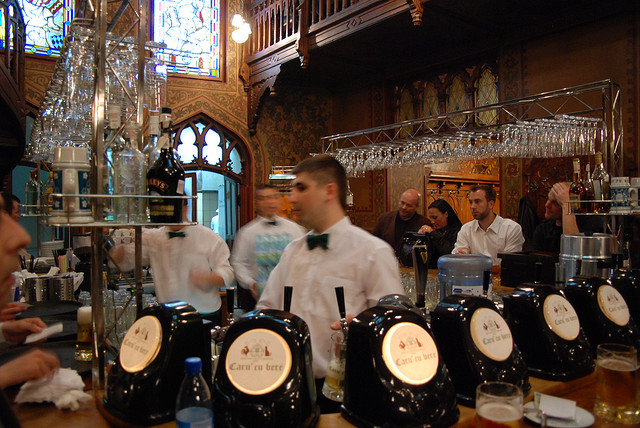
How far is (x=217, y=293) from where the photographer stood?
11.9 feet

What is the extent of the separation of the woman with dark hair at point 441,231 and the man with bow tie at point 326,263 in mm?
3185

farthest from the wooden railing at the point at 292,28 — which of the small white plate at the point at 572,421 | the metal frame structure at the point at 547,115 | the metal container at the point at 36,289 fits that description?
the small white plate at the point at 572,421

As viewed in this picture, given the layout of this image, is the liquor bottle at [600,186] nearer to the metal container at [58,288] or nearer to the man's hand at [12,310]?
the man's hand at [12,310]

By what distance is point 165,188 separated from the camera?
166 cm

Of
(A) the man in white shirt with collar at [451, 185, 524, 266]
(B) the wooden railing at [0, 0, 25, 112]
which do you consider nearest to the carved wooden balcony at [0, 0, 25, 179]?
(B) the wooden railing at [0, 0, 25, 112]

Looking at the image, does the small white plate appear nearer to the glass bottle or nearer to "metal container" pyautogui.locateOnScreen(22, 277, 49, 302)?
the glass bottle

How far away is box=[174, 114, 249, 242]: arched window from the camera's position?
7.80 meters

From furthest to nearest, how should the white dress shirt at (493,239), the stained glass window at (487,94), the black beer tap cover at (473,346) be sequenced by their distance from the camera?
the stained glass window at (487,94) < the white dress shirt at (493,239) < the black beer tap cover at (473,346)

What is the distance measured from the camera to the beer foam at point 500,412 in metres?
1.05

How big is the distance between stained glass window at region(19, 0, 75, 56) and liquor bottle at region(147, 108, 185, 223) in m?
6.10

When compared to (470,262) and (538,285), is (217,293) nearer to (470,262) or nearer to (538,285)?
(470,262)

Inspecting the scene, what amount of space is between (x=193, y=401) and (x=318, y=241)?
103cm

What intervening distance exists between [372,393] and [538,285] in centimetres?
79

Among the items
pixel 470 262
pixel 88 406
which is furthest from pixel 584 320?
pixel 88 406
